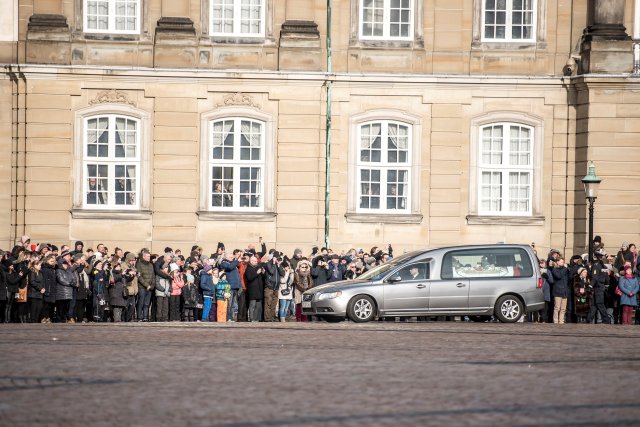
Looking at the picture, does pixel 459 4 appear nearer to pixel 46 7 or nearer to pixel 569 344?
pixel 46 7

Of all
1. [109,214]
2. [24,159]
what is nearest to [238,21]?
[109,214]

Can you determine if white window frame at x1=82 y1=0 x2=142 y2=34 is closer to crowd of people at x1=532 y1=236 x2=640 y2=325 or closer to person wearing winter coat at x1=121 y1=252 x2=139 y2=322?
person wearing winter coat at x1=121 y1=252 x2=139 y2=322

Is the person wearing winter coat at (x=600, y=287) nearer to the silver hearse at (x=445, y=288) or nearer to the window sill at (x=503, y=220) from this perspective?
the silver hearse at (x=445, y=288)

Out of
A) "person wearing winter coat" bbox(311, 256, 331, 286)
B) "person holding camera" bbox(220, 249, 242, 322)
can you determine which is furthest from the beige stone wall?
"person holding camera" bbox(220, 249, 242, 322)

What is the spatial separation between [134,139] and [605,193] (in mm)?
12713

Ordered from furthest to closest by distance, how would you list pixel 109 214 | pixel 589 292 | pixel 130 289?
pixel 109 214 < pixel 589 292 < pixel 130 289

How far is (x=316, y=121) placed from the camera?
39938 mm

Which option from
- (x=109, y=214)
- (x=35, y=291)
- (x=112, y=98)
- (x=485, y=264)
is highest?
(x=112, y=98)

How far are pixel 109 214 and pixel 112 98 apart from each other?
123 inches

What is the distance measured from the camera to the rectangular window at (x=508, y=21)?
133 feet

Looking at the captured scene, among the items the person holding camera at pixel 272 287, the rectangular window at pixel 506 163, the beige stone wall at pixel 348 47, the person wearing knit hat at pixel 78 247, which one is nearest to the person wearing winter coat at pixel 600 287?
the person holding camera at pixel 272 287

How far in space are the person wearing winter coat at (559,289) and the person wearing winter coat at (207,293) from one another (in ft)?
25.5

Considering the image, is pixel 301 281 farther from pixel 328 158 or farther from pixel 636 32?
pixel 636 32

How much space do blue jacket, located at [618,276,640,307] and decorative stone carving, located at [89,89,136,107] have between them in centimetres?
1422
